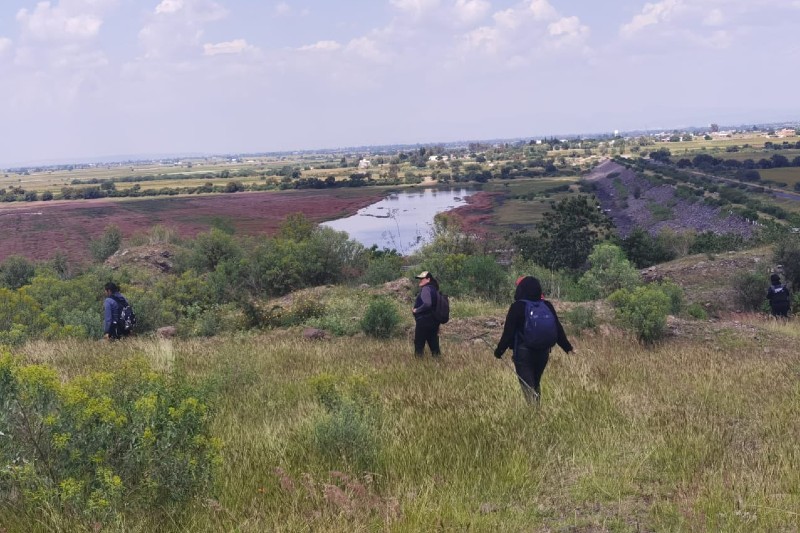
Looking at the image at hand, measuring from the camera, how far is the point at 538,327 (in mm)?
5652

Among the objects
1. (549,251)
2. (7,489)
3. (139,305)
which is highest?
(7,489)

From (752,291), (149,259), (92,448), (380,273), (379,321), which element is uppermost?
(92,448)

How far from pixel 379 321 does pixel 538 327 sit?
5.93 m

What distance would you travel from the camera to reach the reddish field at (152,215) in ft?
170

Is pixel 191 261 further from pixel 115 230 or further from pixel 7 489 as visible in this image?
pixel 7 489

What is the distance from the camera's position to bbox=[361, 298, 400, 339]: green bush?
11.3 metres

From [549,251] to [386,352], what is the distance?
93.4ft

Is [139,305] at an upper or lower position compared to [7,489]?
lower

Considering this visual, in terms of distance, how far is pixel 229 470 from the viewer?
420cm

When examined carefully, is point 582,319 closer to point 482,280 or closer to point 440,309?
point 440,309

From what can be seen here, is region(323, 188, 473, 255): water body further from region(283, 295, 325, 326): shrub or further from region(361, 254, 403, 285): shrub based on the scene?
region(283, 295, 325, 326): shrub

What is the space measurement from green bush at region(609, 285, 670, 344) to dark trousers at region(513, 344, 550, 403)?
540cm

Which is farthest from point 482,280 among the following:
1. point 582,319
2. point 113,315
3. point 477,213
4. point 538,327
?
point 477,213

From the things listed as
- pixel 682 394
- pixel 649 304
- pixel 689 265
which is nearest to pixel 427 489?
pixel 682 394
